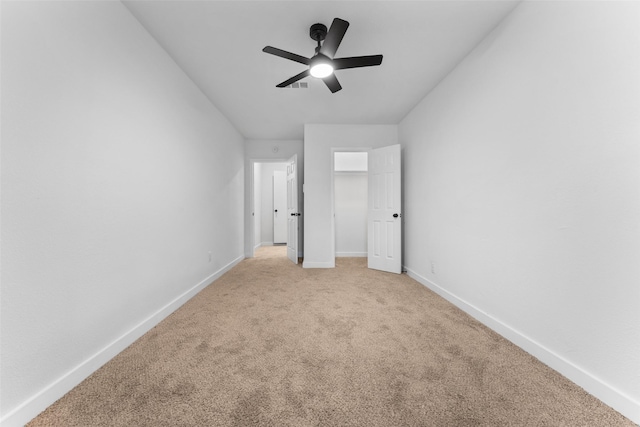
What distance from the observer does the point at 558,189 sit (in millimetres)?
1507

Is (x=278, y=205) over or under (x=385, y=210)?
over

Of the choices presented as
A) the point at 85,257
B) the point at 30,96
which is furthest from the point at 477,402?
the point at 30,96

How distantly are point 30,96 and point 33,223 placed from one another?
611mm

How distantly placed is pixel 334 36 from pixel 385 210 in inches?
106

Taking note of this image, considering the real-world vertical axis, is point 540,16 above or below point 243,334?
above

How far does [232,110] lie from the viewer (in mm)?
3650

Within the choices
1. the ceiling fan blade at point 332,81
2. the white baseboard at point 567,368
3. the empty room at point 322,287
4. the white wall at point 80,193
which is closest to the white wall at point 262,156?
the empty room at point 322,287

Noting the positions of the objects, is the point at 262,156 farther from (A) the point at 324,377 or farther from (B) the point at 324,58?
(A) the point at 324,377

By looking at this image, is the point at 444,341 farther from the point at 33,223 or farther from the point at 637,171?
the point at 33,223

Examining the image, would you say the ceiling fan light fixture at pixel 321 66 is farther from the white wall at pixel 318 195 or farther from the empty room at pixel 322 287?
the white wall at pixel 318 195

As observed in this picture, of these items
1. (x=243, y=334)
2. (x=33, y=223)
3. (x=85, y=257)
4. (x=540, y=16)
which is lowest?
(x=243, y=334)

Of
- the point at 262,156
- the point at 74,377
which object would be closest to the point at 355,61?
the point at 74,377

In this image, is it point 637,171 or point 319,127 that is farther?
point 319,127

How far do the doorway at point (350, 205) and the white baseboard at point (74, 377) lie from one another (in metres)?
3.63
